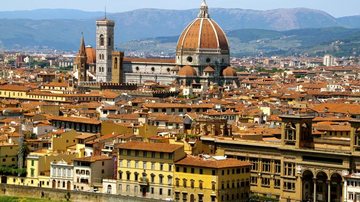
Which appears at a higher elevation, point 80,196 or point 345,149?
point 345,149

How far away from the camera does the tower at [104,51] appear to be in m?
141

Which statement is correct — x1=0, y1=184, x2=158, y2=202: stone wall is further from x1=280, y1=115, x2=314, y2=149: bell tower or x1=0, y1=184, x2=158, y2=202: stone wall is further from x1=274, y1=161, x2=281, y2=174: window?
x1=280, y1=115, x2=314, y2=149: bell tower

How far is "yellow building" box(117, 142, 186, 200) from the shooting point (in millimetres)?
52000

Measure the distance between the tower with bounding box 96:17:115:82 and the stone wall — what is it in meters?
82.9

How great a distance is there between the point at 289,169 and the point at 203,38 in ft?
293

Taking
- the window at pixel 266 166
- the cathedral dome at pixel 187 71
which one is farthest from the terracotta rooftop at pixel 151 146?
the cathedral dome at pixel 187 71

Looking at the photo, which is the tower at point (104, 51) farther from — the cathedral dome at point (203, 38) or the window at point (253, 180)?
the window at point (253, 180)

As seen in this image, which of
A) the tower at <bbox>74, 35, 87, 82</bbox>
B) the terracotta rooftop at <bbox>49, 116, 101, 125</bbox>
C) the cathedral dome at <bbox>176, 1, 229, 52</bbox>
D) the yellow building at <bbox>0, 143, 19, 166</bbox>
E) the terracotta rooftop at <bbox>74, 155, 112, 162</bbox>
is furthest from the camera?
the tower at <bbox>74, 35, 87, 82</bbox>

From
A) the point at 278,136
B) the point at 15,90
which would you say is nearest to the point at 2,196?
the point at 278,136

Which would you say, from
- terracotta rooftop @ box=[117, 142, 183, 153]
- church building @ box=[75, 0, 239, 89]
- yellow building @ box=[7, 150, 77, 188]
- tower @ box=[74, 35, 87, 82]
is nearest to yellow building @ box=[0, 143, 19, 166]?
yellow building @ box=[7, 150, 77, 188]

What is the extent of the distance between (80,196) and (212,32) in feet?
291

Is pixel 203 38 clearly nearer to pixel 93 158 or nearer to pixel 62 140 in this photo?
pixel 62 140

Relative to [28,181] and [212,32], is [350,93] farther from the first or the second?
[28,181]

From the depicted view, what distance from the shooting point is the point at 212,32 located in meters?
141
